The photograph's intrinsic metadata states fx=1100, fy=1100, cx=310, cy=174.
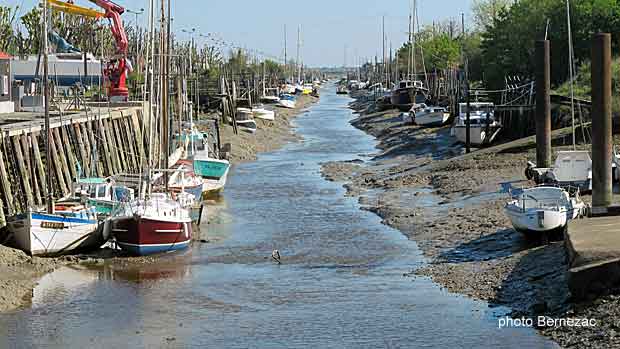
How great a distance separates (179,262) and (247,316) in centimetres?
753

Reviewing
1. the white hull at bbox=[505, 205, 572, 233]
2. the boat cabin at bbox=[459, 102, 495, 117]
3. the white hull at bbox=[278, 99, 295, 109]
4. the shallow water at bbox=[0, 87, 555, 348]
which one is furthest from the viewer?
the white hull at bbox=[278, 99, 295, 109]

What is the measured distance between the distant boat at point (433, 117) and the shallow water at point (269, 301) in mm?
41860

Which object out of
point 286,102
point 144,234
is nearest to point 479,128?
point 144,234

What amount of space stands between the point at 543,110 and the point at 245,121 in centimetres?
5314

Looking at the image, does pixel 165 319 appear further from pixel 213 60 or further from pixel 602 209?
pixel 213 60

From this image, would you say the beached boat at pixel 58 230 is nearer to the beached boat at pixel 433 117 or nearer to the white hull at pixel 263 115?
the beached boat at pixel 433 117

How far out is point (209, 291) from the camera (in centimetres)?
2769

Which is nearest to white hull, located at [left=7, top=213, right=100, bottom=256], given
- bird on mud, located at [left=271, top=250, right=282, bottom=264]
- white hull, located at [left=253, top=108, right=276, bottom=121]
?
bird on mud, located at [left=271, top=250, right=282, bottom=264]

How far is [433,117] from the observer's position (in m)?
81.8

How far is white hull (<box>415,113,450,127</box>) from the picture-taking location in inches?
3191

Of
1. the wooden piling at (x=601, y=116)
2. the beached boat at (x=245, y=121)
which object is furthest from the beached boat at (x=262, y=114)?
the wooden piling at (x=601, y=116)

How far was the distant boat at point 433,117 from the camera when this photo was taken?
81.1 meters

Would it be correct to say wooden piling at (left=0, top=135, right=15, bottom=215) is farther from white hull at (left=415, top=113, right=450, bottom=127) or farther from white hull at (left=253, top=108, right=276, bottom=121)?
white hull at (left=253, top=108, right=276, bottom=121)

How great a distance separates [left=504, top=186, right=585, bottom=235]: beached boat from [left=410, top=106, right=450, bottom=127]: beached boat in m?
50.3
